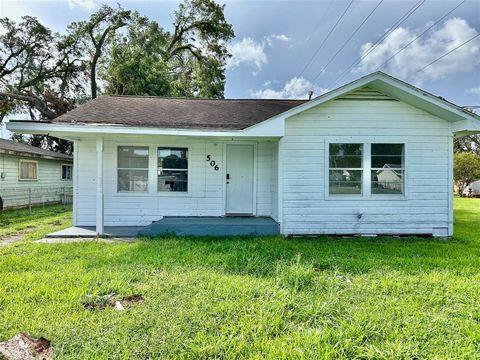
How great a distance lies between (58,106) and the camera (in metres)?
22.7

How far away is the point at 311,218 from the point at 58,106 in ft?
78.9

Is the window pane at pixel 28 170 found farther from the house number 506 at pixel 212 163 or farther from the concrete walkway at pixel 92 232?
the house number 506 at pixel 212 163

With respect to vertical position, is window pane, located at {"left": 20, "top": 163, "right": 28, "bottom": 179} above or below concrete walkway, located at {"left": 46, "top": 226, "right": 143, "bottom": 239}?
above

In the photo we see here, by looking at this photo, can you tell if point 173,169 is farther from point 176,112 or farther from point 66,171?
point 66,171

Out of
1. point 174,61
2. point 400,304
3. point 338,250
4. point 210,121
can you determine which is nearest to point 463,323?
point 400,304

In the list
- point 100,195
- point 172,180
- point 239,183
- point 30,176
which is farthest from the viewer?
point 30,176

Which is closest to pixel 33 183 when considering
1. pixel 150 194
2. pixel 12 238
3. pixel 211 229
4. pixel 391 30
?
pixel 12 238

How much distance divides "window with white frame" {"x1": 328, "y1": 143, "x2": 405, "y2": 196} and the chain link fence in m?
12.6

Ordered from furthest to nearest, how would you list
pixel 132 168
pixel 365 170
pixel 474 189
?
pixel 474 189 → pixel 132 168 → pixel 365 170

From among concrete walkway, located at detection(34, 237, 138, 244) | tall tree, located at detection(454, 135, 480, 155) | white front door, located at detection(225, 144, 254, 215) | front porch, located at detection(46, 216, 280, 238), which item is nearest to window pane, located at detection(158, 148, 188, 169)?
white front door, located at detection(225, 144, 254, 215)

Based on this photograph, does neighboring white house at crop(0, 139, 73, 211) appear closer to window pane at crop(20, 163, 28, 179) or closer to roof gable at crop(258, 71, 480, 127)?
window pane at crop(20, 163, 28, 179)

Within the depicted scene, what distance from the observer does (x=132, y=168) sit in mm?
7926

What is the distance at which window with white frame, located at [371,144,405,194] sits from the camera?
23.2 feet

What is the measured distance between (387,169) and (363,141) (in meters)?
0.98
